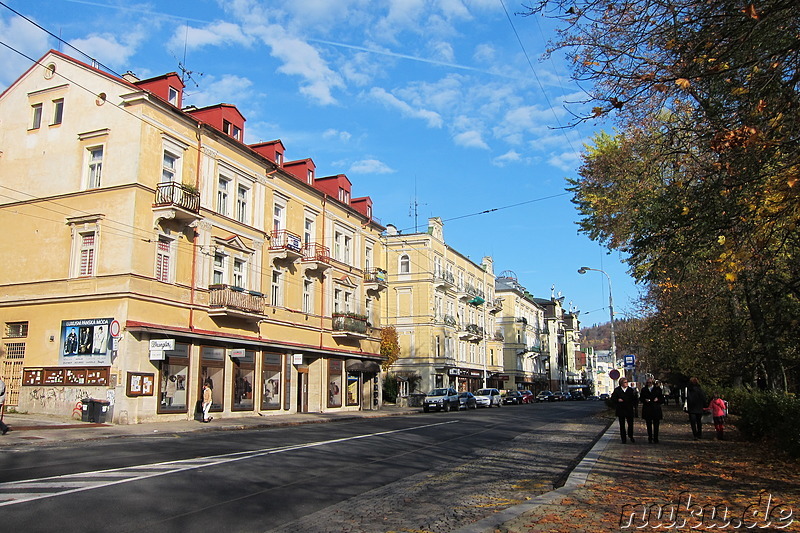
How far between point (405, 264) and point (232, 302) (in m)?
33.5

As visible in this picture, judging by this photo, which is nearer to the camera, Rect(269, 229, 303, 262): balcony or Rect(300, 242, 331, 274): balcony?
Rect(269, 229, 303, 262): balcony

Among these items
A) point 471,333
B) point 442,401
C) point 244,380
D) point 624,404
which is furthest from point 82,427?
point 471,333

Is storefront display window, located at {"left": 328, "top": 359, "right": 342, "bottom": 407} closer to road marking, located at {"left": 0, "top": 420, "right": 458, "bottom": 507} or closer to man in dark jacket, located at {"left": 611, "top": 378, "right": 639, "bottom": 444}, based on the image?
man in dark jacket, located at {"left": 611, "top": 378, "right": 639, "bottom": 444}

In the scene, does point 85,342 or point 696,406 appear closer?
point 696,406

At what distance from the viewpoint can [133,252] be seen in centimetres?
2412

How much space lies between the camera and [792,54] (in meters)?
7.58

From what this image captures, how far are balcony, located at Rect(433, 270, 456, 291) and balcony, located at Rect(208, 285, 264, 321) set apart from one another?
31794 mm

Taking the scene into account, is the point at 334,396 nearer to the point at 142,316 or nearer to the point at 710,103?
the point at 142,316

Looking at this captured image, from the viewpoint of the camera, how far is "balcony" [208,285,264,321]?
27547mm

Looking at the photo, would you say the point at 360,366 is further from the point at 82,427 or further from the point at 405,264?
the point at 405,264

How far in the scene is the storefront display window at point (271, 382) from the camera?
31.5 metres

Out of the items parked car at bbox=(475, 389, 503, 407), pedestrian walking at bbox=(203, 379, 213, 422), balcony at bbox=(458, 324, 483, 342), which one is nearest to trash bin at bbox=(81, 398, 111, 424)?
pedestrian walking at bbox=(203, 379, 213, 422)

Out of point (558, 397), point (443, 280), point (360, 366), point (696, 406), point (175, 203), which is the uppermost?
point (443, 280)

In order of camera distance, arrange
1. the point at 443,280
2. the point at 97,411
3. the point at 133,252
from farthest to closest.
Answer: the point at 443,280 → the point at 133,252 → the point at 97,411
